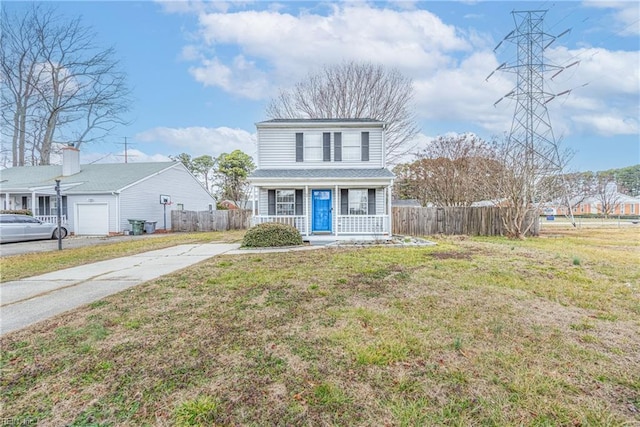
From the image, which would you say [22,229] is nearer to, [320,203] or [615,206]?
[320,203]

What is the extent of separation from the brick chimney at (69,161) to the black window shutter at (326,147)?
1905cm

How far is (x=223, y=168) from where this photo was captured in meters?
34.9

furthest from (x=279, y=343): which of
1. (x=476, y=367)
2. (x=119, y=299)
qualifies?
(x=119, y=299)

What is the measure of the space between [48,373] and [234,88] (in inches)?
792

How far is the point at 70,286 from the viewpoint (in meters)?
5.62

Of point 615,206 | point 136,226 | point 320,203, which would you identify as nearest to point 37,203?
point 136,226

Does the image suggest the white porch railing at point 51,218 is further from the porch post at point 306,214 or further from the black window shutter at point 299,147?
the porch post at point 306,214

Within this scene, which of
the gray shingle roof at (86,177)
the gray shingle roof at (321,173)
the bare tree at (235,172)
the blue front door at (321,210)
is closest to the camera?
the gray shingle roof at (321,173)

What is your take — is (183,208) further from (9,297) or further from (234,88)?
(9,297)

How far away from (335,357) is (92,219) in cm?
2083

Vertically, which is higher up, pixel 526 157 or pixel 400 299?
pixel 526 157

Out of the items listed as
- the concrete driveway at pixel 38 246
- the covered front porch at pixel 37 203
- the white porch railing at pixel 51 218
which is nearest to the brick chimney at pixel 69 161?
the covered front porch at pixel 37 203

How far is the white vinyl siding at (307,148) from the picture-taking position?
14.0 metres

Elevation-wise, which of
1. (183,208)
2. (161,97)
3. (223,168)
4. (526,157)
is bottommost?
(183,208)
